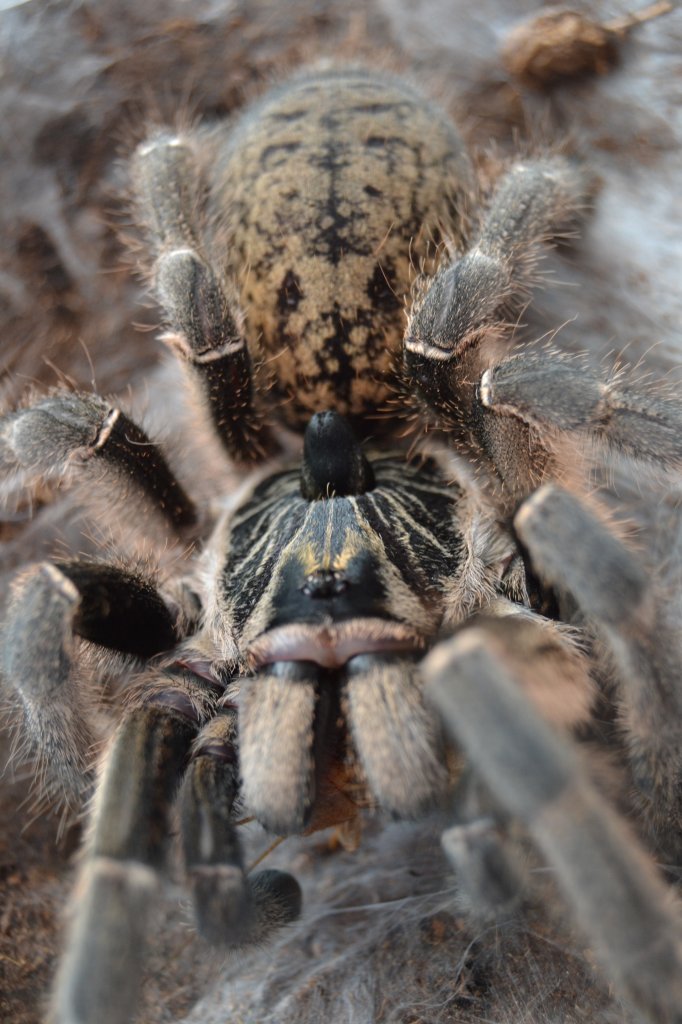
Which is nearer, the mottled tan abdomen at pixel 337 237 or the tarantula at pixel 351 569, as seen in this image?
the tarantula at pixel 351 569

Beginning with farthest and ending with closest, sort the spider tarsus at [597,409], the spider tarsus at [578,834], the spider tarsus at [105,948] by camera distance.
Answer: the spider tarsus at [597,409] → the spider tarsus at [105,948] → the spider tarsus at [578,834]

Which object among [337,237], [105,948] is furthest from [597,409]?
[105,948]

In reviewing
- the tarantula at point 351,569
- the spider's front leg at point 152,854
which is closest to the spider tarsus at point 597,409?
the tarantula at point 351,569

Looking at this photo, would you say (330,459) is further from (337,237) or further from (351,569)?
(337,237)

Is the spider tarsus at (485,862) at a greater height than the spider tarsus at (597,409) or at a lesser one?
lesser

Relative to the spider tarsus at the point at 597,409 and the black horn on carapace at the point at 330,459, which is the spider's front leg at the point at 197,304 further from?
the spider tarsus at the point at 597,409

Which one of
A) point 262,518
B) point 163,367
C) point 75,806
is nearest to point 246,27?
point 163,367

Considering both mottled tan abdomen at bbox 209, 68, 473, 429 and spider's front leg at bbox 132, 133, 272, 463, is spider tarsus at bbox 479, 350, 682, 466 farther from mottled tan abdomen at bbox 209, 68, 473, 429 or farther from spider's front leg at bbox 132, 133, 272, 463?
spider's front leg at bbox 132, 133, 272, 463

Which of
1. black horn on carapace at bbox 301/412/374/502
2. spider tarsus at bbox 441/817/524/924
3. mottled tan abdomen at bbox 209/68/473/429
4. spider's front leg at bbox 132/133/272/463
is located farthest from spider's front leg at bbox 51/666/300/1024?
mottled tan abdomen at bbox 209/68/473/429
